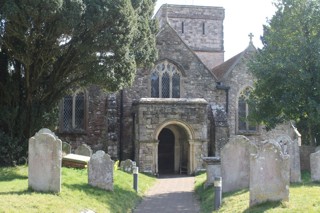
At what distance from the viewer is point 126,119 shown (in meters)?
24.9

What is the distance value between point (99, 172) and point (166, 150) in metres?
13.4

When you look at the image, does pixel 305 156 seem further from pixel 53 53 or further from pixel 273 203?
pixel 53 53

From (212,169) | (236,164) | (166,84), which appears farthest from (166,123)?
(236,164)

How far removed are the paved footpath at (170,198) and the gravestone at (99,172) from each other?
1.23 meters

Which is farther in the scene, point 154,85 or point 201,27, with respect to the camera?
point 201,27

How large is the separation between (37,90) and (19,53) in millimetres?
1942

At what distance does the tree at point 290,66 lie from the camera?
17281mm

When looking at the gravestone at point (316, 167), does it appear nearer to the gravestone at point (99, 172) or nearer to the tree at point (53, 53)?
the gravestone at point (99, 172)

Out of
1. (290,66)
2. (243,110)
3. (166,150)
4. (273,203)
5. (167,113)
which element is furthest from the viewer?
(243,110)

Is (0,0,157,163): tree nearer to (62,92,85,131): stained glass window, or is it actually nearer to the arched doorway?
(62,92,85,131): stained glass window

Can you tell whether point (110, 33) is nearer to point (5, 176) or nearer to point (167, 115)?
point (5, 176)

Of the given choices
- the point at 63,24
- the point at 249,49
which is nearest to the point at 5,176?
the point at 63,24

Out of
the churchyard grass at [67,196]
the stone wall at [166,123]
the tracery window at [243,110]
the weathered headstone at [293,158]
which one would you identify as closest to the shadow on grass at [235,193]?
the churchyard grass at [67,196]

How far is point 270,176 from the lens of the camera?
9922 mm
